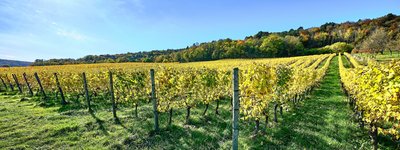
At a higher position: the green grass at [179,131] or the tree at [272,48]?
A: the tree at [272,48]

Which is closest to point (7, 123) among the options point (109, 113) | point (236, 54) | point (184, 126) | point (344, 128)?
point (109, 113)

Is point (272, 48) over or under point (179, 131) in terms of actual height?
over

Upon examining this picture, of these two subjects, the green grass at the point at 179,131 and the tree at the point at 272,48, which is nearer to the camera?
the green grass at the point at 179,131

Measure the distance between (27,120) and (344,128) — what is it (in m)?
14.0

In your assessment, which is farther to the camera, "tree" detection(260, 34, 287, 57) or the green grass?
"tree" detection(260, 34, 287, 57)

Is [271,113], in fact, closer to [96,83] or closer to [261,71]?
[261,71]

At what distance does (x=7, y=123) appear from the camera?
401 inches

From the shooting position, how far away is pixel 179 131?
8555 millimetres

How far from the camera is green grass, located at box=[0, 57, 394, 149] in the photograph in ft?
23.9

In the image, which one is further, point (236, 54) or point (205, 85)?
point (236, 54)

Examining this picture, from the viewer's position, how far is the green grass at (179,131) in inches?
286

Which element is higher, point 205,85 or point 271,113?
point 205,85

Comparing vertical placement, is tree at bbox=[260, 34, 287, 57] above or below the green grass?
above

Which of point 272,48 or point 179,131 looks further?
point 272,48
